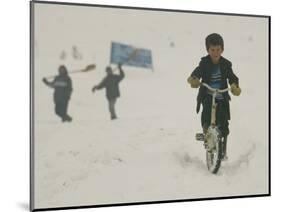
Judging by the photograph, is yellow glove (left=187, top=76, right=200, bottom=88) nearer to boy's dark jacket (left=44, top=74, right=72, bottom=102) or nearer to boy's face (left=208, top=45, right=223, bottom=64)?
boy's face (left=208, top=45, right=223, bottom=64)

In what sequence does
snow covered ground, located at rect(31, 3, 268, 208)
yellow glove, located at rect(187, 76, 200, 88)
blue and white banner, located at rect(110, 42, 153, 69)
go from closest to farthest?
snow covered ground, located at rect(31, 3, 268, 208), blue and white banner, located at rect(110, 42, 153, 69), yellow glove, located at rect(187, 76, 200, 88)

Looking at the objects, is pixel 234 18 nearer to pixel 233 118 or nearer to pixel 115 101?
pixel 233 118

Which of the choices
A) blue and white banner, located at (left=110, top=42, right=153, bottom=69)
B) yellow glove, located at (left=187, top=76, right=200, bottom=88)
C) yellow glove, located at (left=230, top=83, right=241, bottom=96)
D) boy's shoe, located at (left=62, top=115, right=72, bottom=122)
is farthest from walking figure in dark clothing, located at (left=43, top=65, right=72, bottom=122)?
yellow glove, located at (left=230, top=83, right=241, bottom=96)

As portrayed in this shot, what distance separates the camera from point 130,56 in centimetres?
292

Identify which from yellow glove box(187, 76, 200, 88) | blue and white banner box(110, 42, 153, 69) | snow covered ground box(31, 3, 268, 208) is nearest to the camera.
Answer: snow covered ground box(31, 3, 268, 208)

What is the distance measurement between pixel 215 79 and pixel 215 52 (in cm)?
17

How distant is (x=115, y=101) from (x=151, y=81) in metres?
0.25

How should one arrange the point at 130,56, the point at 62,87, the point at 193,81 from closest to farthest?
the point at 62,87
the point at 130,56
the point at 193,81

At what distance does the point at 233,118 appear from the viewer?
3123mm

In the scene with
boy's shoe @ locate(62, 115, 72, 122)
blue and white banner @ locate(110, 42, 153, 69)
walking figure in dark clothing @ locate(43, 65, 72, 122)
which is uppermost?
blue and white banner @ locate(110, 42, 153, 69)

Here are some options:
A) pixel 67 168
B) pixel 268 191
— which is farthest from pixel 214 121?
pixel 67 168

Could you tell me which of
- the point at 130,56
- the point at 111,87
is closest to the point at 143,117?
the point at 111,87

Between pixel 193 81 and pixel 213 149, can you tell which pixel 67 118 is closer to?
pixel 193 81

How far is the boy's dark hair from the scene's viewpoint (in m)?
3.07
